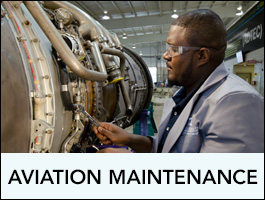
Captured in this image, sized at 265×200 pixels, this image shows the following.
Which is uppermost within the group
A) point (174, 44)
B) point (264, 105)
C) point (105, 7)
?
point (105, 7)

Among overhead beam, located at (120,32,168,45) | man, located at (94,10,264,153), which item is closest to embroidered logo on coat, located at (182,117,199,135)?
man, located at (94,10,264,153)

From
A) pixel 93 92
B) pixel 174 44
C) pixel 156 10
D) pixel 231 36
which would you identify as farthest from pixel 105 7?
pixel 174 44

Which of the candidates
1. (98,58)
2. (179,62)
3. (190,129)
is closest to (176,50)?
(179,62)

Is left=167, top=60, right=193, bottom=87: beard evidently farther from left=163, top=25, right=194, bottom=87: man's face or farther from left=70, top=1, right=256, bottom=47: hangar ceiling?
left=70, top=1, right=256, bottom=47: hangar ceiling

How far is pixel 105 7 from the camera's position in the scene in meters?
7.60

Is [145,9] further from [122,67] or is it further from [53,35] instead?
[53,35]

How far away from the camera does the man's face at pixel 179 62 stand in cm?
103

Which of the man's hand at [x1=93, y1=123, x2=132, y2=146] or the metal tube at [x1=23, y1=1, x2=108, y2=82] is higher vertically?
the metal tube at [x1=23, y1=1, x2=108, y2=82]

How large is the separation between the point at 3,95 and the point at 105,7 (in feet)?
24.3

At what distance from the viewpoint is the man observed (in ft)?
2.72

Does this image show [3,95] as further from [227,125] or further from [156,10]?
[156,10]

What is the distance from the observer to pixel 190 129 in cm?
97

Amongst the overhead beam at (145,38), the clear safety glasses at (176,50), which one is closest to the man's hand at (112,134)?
the clear safety glasses at (176,50)

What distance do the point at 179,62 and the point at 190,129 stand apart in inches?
11.6
